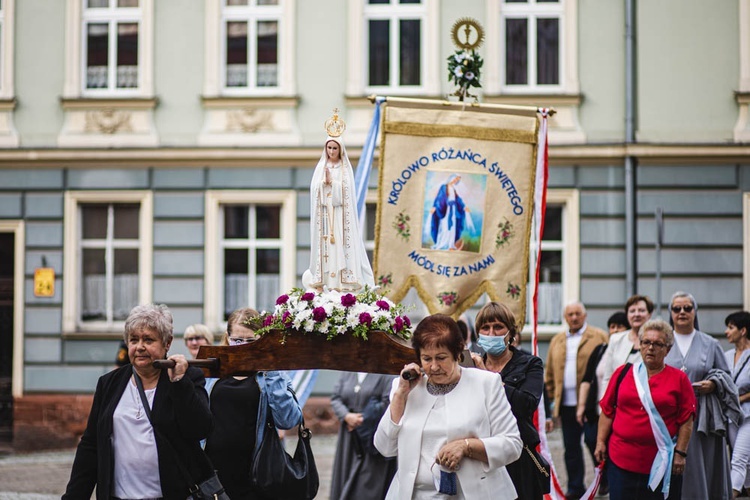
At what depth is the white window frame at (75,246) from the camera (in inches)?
675

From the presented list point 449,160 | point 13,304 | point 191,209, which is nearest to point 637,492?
point 449,160

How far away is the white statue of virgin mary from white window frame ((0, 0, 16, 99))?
10926 millimetres

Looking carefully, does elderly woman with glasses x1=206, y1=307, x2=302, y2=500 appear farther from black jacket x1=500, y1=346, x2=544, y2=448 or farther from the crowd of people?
black jacket x1=500, y1=346, x2=544, y2=448

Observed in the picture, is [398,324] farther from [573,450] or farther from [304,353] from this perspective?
[573,450]

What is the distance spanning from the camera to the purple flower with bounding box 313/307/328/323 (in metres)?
6.57

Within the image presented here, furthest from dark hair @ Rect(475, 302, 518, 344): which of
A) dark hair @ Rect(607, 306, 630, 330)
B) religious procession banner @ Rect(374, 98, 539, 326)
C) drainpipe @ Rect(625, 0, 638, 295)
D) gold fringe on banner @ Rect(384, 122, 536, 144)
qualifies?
drainpipe @ Rect(625, 0, 638, 295)

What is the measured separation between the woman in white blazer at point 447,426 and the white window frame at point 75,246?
11991 mm

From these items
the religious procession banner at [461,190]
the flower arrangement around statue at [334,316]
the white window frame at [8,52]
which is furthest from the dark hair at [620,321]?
the white window frame at [8,52]

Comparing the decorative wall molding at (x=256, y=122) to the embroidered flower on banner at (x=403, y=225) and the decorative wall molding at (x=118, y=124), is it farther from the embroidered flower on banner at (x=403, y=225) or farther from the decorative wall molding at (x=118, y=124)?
the embroidered flower on banner at (x=403, y=225)

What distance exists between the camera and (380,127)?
10250mm

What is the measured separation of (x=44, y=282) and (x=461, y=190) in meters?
9.02

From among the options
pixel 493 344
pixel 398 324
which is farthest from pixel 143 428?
pixel 493 344

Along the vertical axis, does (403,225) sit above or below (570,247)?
above

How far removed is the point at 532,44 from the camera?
677 inches
